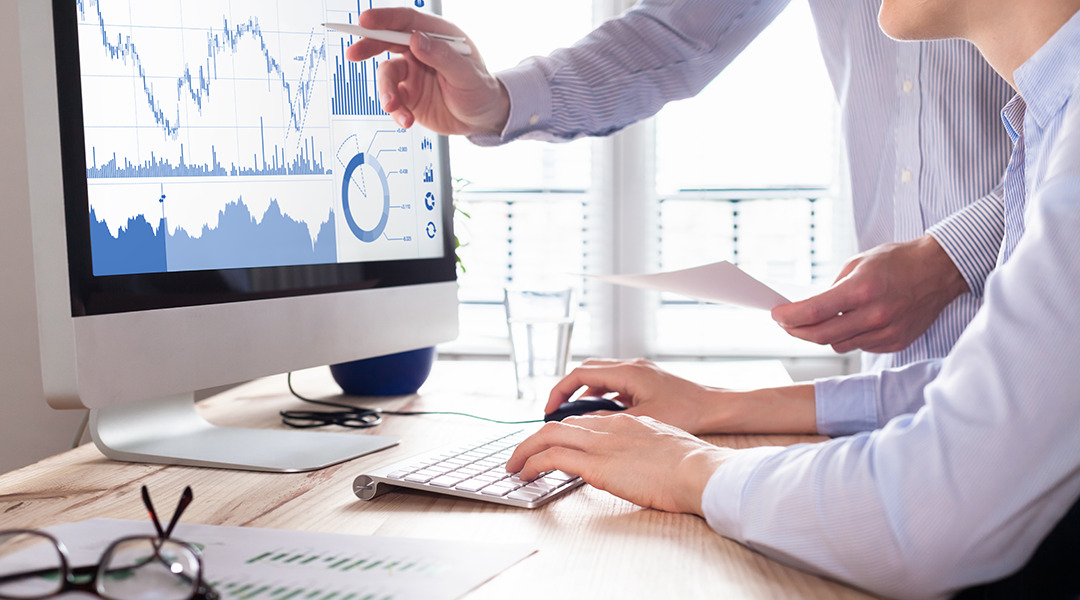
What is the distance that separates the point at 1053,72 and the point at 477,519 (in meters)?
0.59

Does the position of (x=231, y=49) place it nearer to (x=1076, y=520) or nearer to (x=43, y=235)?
(x=43, y=235)

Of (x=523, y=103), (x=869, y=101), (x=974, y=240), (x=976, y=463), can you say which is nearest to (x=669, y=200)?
(x=869, y=101)

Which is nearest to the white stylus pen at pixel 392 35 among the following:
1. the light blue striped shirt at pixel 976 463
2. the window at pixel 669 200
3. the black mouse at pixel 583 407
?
the black mouse at pixel 583 407

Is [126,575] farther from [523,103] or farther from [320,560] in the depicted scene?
[523,103]

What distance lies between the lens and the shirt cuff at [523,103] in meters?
1.27

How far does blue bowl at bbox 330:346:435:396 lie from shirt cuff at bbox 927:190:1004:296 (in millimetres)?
787

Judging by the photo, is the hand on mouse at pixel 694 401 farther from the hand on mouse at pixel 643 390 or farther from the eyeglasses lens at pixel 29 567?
the eyeglasses lens at pixel 29 567

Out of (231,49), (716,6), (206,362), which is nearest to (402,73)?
(231,49)

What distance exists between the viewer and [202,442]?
95cm

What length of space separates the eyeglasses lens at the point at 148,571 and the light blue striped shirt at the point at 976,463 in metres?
0.36

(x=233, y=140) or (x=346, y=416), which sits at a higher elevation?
(x=233, y=140)

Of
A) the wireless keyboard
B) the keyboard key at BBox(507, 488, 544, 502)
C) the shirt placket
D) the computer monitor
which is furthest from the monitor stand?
the shirt placket

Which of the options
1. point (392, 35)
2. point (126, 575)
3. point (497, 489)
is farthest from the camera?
point (392, 35)

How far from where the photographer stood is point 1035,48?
751 mm
